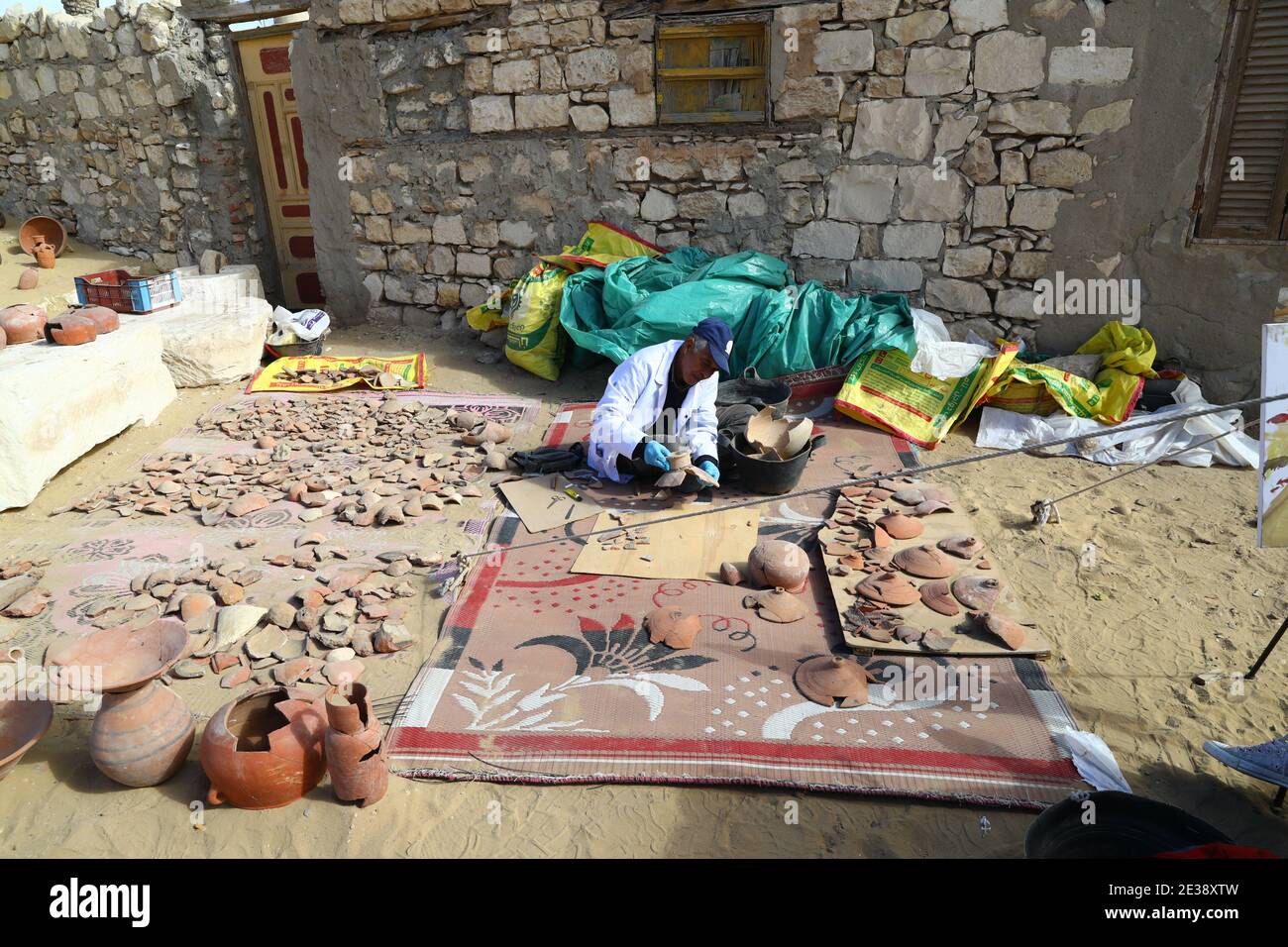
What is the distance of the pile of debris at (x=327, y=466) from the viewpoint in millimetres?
4059

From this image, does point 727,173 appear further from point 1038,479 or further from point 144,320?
point 144,320

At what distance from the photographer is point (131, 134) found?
8211 millimetres

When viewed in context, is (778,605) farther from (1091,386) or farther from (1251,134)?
(1251,134)

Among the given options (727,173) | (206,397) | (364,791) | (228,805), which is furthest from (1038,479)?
(206,397)

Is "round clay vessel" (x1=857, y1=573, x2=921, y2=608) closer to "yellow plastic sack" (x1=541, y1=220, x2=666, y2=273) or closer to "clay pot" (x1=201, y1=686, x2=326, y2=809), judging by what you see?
"clay pot" (x1=201, y1=686, x2=326, y2=809)

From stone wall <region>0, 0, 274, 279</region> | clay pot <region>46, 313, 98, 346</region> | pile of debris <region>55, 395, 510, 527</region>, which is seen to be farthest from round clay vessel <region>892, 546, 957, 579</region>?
stone wall <region>0, 0, 274, 279</region>

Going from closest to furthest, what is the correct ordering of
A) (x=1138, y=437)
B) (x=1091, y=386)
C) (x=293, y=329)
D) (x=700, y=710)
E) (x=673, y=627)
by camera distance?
(x=700, y=710) < (x=673, y=627) < (x=1138, y=437) < (x=1091, y=386) < (x=293, y=329)

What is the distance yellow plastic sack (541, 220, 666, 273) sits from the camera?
5.96 metres

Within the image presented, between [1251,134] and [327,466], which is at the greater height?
[1251,134]

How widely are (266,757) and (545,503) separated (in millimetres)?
2067

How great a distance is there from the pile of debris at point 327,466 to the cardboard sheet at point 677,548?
0.94 m

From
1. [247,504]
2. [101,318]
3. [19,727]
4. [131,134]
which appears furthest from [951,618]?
[131,134]

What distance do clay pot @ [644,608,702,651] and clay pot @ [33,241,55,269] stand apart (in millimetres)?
8961

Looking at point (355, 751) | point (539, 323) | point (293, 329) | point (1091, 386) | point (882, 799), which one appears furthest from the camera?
point (293, 329)
